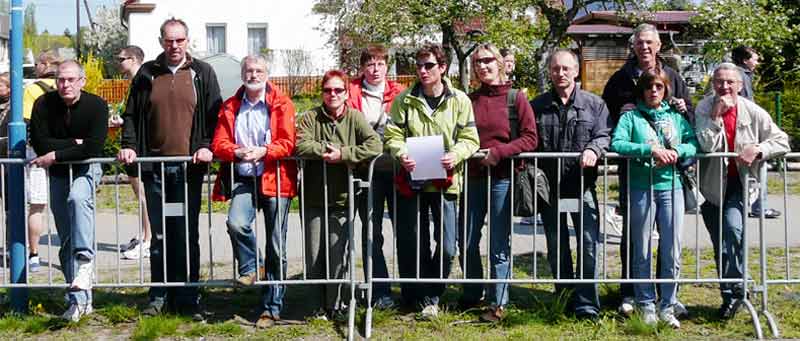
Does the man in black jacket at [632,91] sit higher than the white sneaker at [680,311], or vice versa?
the man in black jacket at [632,91]

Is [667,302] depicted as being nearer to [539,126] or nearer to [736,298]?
[736,298]

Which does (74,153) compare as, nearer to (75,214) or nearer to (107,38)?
(75,214)

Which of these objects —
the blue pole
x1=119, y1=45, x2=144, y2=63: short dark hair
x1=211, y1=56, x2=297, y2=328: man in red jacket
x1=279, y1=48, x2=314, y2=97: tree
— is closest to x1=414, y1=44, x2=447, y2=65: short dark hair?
x1=211, y1=56, x2=297, y2=328: man in red jacket

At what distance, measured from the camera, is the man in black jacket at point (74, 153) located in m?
6.18

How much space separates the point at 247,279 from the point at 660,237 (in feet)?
8.77

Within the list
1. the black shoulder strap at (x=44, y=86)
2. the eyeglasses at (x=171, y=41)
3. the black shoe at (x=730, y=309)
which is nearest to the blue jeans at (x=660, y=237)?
the black shoe at (x=730, y=309)

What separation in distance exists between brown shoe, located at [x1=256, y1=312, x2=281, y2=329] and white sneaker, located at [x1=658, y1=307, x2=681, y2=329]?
8.14 ft

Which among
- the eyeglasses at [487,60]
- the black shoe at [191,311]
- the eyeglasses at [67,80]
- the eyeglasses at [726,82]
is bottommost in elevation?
the black shoe at [191,311]

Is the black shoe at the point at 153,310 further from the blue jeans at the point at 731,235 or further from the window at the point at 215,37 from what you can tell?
the window at the point at 215,37

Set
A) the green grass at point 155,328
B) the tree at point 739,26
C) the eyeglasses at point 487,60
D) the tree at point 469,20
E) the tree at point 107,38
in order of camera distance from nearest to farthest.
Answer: the green grass at point 155,328 < the eyeglasses at point 487,60 < the tree at point 739,26 < the tree at point 469,20 < the tree at point 107,38

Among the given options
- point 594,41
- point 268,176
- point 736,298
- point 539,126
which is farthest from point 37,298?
point 594,41

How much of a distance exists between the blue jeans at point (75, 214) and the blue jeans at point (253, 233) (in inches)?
36.8

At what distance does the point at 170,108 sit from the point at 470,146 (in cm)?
196

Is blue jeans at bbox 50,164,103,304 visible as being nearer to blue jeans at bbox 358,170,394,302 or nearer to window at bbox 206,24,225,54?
blue jeans at bbox 358,170,394,302
